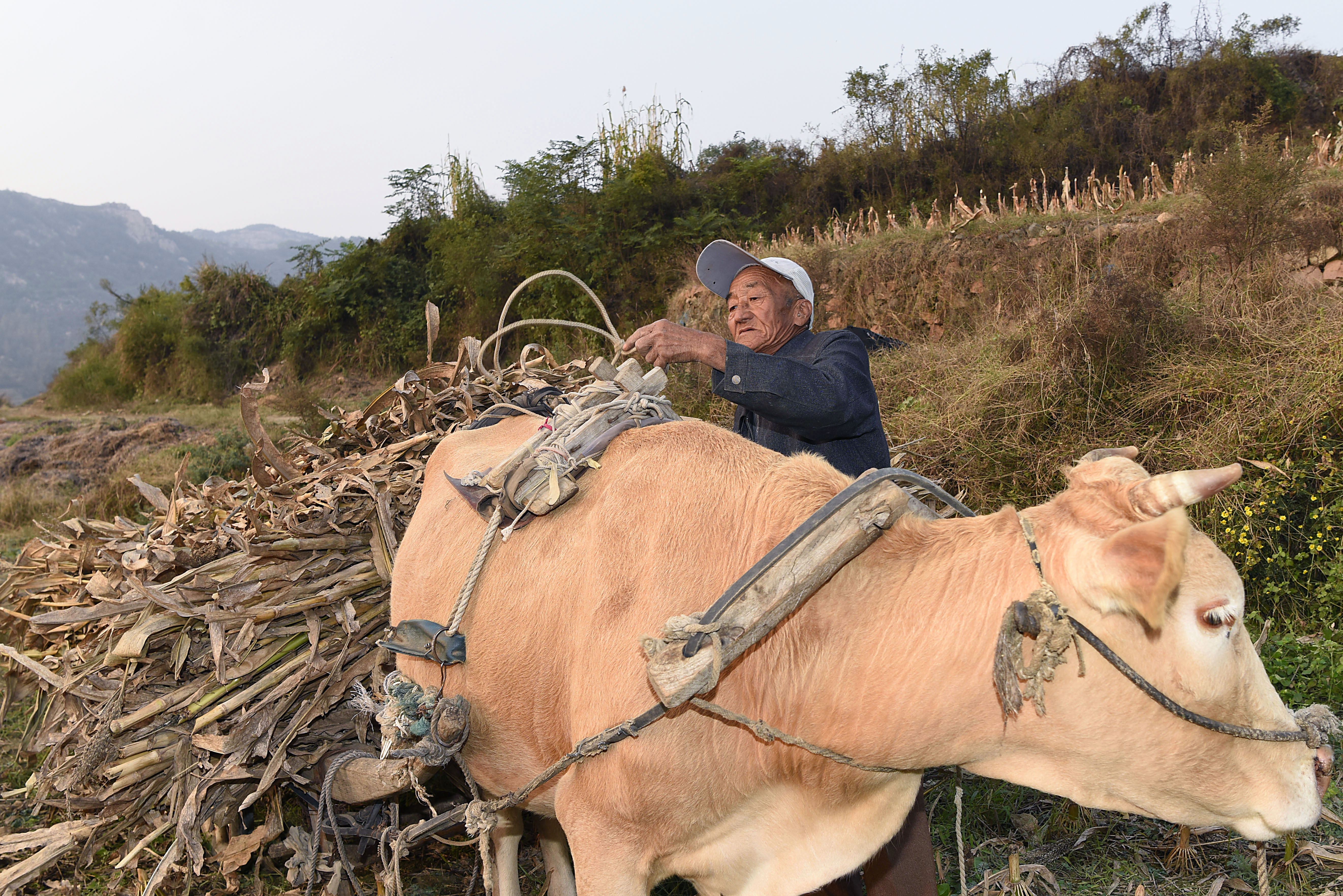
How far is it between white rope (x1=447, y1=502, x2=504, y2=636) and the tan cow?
0.07 meters

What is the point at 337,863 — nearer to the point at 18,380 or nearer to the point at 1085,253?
the point at 1085,253

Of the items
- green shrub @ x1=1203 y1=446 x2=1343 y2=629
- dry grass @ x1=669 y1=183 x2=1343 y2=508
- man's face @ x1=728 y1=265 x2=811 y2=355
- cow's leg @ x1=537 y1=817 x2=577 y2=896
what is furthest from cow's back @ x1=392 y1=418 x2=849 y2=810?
green shrub @ x1=1203 y1=446 x2=1343 y2=629

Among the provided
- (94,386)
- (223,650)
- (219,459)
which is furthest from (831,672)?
(94,386)

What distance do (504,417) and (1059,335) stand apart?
5365mm

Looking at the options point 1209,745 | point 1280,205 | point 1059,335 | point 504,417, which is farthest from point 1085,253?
point 1209,745

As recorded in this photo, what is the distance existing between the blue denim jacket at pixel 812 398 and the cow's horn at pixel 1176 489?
3.51ft

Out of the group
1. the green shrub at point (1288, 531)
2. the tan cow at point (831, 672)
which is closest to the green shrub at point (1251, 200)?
the green shrub at point (1288, 531)

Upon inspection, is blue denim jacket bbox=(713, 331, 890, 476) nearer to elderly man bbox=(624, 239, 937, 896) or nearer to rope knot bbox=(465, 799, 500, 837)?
elderly man bbox=(624, 239, 937, 896)

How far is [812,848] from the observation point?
1.83m

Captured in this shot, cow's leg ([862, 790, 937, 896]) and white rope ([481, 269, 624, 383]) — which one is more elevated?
white rope ([481, 269, 624, 383])

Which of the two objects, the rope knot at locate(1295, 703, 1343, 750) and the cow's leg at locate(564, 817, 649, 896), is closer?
the rope knot at locate(1295, 703, 1343, 750)

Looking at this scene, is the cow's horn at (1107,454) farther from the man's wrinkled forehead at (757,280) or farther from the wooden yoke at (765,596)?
the man's wrinkled forehead at (757,280)

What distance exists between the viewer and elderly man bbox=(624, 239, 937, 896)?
2.33 metres

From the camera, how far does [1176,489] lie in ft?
4.30
